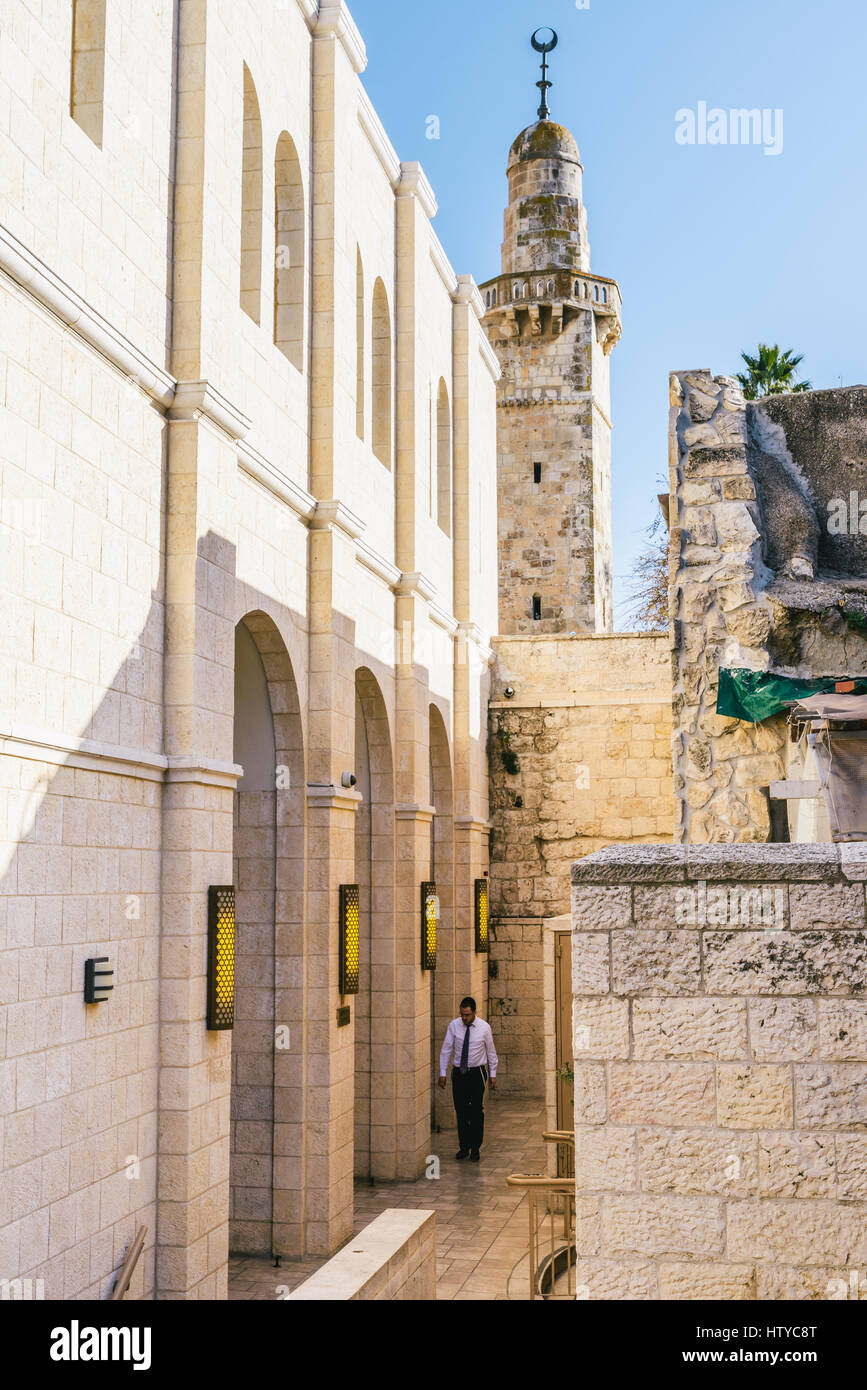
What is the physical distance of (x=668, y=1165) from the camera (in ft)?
15.3

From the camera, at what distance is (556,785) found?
64.1 feet

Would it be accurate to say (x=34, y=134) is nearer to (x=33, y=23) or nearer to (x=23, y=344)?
(x=33, y=23)

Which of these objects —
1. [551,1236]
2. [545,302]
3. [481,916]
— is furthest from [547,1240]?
[545,302]

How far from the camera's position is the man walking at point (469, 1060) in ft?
48.2

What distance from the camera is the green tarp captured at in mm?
9305

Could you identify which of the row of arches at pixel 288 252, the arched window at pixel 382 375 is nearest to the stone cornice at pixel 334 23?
the row of arches at pixel 288 252

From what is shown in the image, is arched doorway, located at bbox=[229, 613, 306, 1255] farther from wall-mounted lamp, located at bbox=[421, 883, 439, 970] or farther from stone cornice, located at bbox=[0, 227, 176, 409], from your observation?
wall-mounted lamp, located at bbox=[421, 883, 439, 970]

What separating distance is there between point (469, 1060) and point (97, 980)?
778cm

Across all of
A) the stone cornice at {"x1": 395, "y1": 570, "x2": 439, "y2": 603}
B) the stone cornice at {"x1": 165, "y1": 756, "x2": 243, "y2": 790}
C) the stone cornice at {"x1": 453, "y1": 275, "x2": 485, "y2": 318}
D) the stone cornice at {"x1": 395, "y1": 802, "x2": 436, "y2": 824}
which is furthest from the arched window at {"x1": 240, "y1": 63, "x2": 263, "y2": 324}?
the stone cornice at {"x1": 453, "y1": 275, "x2": 485, "y2": 318}

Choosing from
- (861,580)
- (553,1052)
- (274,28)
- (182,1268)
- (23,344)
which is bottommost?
(182,1268)

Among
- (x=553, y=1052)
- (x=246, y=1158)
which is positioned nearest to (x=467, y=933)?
(x=553, y=1052)

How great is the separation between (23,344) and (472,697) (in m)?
11.9

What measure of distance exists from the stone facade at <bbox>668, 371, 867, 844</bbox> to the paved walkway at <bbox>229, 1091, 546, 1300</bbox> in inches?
154

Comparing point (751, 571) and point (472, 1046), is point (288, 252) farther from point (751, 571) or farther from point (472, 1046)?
point (472, 1046)
